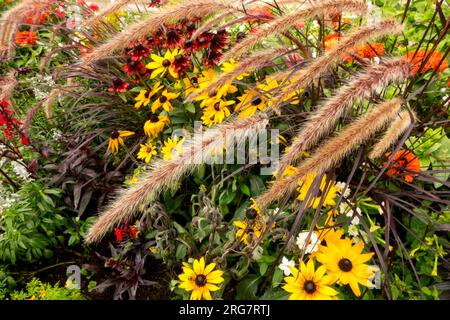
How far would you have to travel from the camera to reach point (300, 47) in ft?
5.63

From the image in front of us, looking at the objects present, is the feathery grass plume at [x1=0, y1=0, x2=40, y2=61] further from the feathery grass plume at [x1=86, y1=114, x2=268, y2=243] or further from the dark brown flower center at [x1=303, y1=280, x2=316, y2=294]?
the dark brown flower center at [x1=303, y1=280, x2=316, y2=294]

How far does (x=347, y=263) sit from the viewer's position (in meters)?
1.43

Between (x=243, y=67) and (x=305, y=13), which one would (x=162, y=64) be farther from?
(x=305, y=13)

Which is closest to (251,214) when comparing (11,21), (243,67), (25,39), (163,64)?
(243,67)

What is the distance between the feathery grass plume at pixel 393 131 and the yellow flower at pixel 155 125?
1.16 m

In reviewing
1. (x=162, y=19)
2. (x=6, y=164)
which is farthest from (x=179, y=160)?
(x=6, y=164)

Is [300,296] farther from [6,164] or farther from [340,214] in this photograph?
[6,164]

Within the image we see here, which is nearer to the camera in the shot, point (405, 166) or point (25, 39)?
point (405, 166)

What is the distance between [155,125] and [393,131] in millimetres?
1240

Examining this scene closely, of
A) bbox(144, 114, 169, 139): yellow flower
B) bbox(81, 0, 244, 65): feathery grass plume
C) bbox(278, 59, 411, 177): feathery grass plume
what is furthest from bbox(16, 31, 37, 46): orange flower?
bbox(278, 59, 411, 177): feathery grass plume

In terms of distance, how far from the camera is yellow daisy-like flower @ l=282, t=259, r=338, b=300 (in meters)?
1.40

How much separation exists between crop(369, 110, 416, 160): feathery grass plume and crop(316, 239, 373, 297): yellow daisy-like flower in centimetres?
38

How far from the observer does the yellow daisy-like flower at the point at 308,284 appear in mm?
1401
